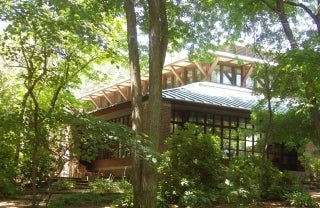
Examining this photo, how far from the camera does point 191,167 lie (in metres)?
13.8

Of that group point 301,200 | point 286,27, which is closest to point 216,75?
point 286,27

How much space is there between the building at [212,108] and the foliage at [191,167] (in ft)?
12.2

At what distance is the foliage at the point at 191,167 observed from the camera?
527 inches

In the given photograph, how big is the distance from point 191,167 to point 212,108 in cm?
817

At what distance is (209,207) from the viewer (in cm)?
1282

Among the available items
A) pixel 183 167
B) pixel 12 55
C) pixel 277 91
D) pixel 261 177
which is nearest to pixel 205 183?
pixel 183 167

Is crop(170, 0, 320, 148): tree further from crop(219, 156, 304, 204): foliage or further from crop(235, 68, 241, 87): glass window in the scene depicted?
crop(235, 68, 241, 87): glass window

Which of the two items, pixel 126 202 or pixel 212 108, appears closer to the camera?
pixel 126 202

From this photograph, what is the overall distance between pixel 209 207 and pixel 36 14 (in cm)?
797

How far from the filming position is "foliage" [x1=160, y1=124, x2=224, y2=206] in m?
13.4

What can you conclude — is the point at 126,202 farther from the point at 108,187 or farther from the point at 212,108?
the point at 212,108

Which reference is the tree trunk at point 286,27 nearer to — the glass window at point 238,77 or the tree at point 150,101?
the tree at point 150,101

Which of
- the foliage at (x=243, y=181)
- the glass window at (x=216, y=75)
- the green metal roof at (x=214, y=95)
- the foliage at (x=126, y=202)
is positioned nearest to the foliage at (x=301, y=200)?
the foliage at (x=243, y=181)

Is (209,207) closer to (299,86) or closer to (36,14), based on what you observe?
(299,86)
